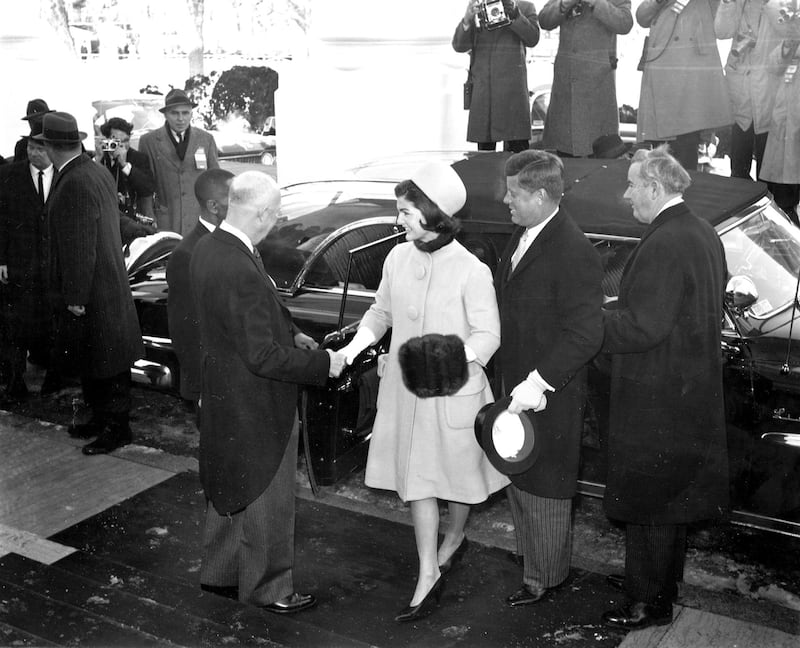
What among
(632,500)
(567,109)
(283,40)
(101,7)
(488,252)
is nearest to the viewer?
(632,500)

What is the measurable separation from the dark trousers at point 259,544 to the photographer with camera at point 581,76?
283 centimetres

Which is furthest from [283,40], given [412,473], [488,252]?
[412,473]

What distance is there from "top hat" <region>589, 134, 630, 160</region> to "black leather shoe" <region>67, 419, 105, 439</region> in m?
3.21

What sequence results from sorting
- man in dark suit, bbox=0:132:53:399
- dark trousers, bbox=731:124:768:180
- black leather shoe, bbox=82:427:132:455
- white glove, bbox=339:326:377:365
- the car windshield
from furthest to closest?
man in dark suit, bbox=0:132:53:399 < black leather shoe, bbox=82:427:132:455 < dark trousers, bbox=731:124:768:180 < the car windshield < white glove, bbox=339:326:377:365

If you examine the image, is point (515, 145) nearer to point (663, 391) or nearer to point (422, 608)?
point (663, 391)

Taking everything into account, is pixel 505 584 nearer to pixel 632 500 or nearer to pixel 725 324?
pixel 632 500

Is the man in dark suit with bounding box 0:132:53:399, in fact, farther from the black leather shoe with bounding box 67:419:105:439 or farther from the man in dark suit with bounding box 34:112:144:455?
the black leather shoe with bounding box 67:419:105:439

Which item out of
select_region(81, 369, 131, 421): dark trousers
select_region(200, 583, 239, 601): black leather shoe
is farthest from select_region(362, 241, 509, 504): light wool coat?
select_region(81, 369, 131, 421): dark trousers

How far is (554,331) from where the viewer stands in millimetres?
3252

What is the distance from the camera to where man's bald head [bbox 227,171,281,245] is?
321 centimetres

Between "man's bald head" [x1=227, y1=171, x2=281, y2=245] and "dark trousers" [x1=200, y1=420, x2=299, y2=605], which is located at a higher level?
"man's bald head" [x1=227, y1=171, x2=281, y2=245]

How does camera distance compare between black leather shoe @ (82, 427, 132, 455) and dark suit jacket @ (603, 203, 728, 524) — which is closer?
dark suit jacket @ (603, 203, 728, 524)

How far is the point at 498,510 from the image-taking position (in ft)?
14.7

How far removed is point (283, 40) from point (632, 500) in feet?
15.6
